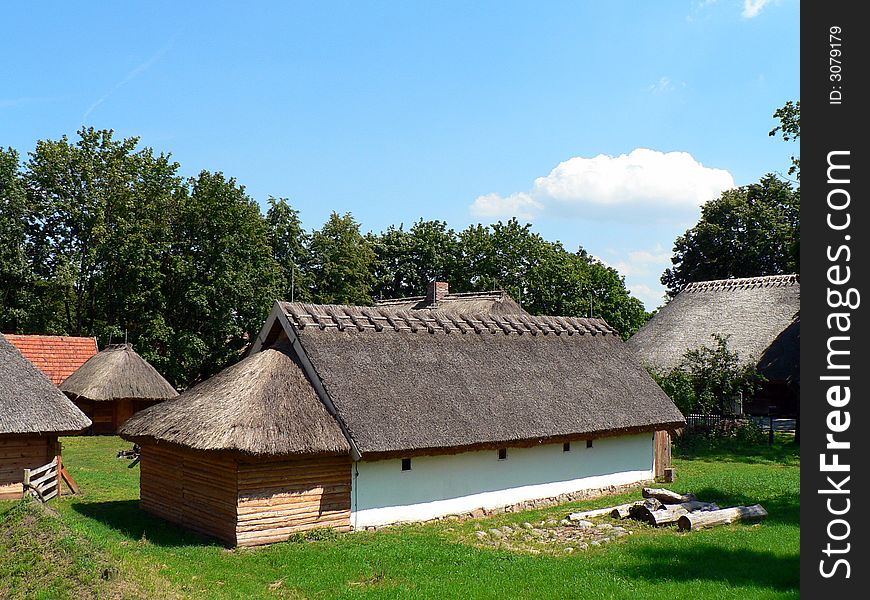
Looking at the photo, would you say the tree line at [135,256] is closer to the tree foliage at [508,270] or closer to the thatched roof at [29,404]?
the tree foliage at [508,270]

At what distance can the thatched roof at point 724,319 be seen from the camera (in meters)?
36.3

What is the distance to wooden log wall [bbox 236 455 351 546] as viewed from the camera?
49.4 feet

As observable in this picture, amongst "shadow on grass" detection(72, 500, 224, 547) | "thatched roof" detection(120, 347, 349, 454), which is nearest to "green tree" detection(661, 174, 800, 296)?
"thatched roof" detection(120, 347, 349, 454)

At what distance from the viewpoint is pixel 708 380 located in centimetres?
3250

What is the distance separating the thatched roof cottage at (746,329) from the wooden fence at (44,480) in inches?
978

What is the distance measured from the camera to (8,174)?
38.2m

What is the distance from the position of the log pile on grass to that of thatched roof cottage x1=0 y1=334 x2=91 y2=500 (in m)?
12.7

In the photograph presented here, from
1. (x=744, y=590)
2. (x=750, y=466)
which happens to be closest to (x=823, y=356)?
(x=744, y=590)

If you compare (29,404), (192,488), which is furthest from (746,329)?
(29,404)

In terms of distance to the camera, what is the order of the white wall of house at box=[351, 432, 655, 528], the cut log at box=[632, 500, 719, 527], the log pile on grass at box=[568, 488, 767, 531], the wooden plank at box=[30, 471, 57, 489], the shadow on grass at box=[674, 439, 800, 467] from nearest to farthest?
the log pile on grass at box=[568, 488, 767, 531] < the cut log at box=[632, 500, 719, 527] < the white wall of house at box=[351, 432, 655, 528] < the wooden plank at box=[30, 471, 57, 489] < the shadow on grass at box=[674, 439, 800, 467]

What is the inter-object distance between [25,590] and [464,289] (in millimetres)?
42702

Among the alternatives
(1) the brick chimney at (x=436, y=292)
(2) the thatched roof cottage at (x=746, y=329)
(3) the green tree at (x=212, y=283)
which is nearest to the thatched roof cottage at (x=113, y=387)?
(3) the green tree at (x=212, y=283)

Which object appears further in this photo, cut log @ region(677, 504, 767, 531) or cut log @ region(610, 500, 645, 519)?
cut log @ region(610, 500, 645, 519)

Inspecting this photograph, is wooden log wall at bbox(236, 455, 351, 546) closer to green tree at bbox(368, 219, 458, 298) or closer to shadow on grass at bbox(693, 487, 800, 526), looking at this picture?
shadow on grass at bbox(693, 487, 800, 526)
